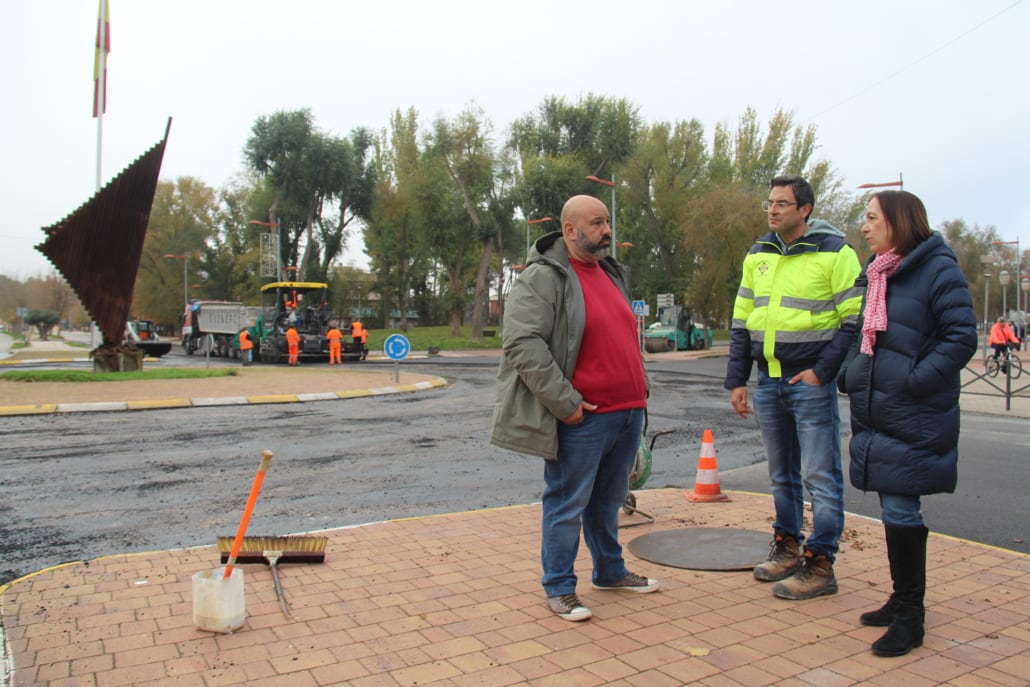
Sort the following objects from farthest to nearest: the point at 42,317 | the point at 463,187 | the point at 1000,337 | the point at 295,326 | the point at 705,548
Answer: the point at 42,317
the point at 463,187
the point at 295,326
the point at 1000,337
the point at 705,548

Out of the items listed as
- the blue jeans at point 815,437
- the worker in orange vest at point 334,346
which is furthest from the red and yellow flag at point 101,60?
the blue jeans at point 815,437

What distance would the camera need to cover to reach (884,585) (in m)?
4.15

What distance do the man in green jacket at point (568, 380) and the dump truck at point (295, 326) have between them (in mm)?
25953

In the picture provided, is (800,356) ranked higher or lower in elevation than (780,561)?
higher

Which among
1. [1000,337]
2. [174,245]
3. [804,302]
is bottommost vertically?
[1000,337]

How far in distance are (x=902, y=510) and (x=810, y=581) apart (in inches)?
29.9

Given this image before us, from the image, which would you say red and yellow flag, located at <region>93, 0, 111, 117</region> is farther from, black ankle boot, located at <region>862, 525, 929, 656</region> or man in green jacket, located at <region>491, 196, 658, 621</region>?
black ankle boot, located at <region>862, 525, 929, 656</region>

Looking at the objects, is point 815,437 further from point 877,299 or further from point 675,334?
point 675,334

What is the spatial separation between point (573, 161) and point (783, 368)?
148ft

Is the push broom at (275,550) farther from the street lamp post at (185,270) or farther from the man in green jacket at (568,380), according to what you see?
the street lamp post at (185,270)

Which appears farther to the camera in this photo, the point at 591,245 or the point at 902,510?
the point at 591,245

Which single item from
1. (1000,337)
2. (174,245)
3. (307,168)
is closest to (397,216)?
(307,168)

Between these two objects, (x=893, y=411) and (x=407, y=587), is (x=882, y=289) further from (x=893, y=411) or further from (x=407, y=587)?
(x=407, y=587)

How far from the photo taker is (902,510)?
135 inches
